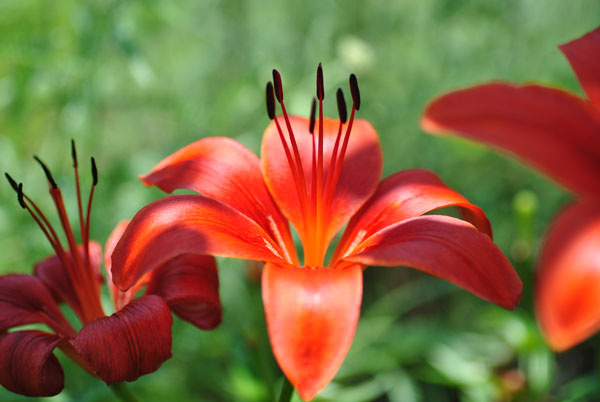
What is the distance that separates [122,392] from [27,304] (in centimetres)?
18

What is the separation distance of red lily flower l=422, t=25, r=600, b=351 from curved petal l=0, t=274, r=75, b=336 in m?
0.57

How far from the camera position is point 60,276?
100 centimetres

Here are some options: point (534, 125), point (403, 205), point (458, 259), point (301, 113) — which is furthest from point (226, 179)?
point (301, 113)

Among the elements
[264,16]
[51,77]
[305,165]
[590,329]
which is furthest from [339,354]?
→ [264,16]

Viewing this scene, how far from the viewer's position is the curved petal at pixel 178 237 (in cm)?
73

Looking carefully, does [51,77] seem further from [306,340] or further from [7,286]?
[306,340]

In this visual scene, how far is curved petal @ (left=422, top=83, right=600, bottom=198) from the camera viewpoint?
0.59 m

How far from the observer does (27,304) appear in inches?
35.8

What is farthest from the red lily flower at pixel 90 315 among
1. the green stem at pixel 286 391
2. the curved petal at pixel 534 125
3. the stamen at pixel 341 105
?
the curved petal at pixel 534 125

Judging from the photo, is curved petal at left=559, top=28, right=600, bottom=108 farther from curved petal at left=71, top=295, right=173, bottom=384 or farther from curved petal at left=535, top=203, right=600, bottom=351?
curved petal at left=71, top=295, right=173, bottom=384

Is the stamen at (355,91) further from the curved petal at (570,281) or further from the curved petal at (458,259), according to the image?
the curved petal at (570,281)

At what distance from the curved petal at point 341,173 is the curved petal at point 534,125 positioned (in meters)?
0.35

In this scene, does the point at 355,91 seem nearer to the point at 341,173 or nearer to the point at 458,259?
the point at 341,173

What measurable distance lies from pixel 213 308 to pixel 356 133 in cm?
36
